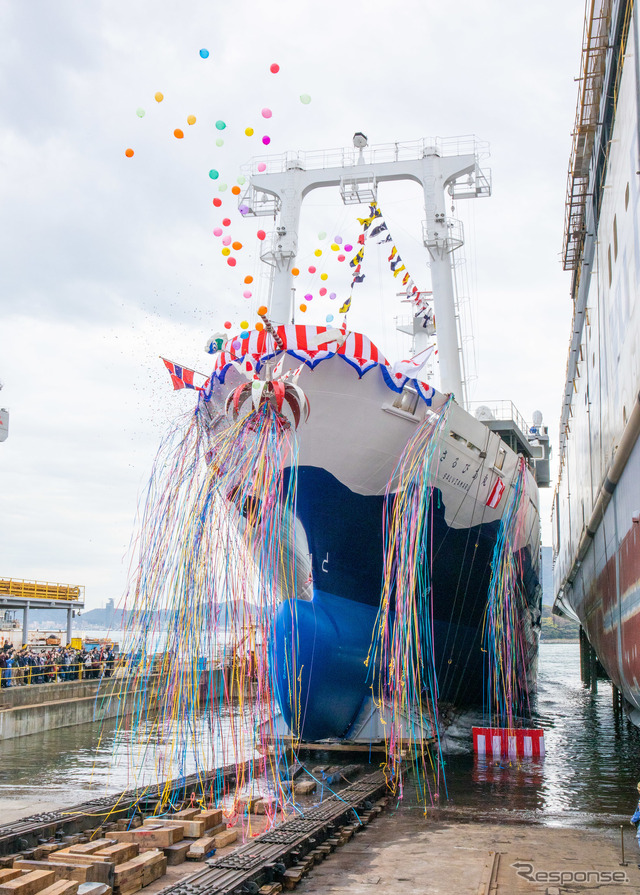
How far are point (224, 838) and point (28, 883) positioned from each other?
2442mm

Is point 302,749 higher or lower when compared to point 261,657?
lower

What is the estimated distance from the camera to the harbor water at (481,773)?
10125 mm

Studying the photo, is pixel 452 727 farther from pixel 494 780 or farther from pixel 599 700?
pixel 599 700

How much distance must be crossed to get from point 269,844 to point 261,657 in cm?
177

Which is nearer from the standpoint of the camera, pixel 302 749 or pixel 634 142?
pixel 634 142

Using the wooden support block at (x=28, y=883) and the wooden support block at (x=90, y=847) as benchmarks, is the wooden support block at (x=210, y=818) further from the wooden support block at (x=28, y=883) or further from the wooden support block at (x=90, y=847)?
the wooden support block at (x=28, y=883)

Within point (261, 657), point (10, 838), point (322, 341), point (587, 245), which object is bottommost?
point (10, 838)

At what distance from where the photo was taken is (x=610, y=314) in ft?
36.3

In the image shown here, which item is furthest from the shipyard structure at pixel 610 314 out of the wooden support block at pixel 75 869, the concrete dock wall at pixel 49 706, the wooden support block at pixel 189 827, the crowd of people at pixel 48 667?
the crowd of people at pixel 48 667

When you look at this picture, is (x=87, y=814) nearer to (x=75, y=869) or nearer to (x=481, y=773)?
(x=75, y=869)

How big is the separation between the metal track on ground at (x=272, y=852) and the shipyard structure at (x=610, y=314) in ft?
12.8

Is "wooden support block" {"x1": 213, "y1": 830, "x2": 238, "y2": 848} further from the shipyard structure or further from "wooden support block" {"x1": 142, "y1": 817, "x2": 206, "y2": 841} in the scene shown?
the shipyard structure

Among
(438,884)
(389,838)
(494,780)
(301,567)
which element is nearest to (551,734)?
(494,780)

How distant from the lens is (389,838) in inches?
332
